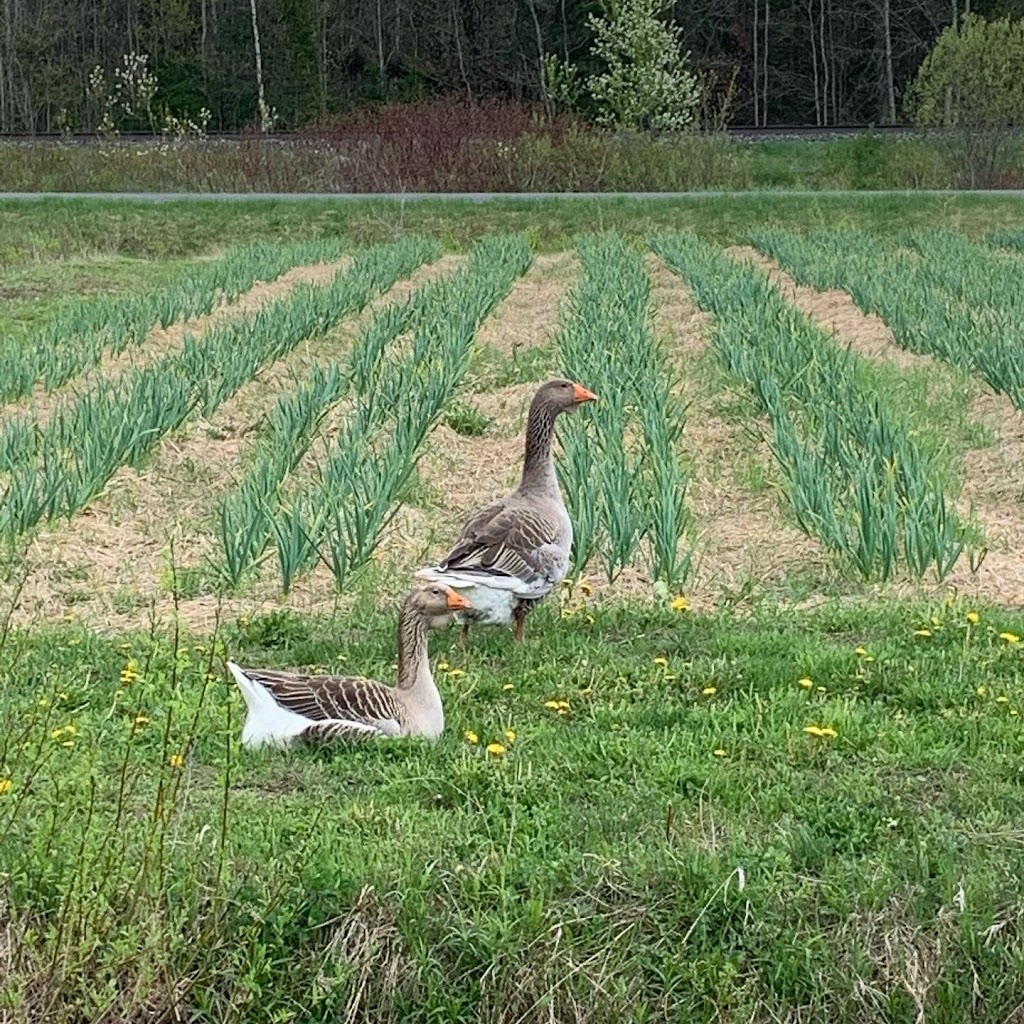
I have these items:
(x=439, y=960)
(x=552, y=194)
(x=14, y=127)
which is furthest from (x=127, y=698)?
(x=14, y=127)

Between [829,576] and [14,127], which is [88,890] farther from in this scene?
[14,127]

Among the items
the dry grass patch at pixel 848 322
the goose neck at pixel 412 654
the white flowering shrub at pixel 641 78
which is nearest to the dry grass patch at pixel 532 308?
the dry grass patch at pixel 848 322

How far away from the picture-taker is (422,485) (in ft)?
24.3

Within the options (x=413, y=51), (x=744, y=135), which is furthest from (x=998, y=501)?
(x=413, y=51)

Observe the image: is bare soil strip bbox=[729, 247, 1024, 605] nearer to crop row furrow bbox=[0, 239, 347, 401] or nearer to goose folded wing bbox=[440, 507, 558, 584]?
goose folded wing bbox=[440, 507, 558, 584]

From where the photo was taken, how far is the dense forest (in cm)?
4331

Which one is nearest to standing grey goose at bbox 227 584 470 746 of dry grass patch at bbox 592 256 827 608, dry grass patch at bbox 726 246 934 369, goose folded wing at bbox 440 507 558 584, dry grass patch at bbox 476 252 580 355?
goose folded wing at bbox 440 507 558 584

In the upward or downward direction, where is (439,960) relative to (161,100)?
downward

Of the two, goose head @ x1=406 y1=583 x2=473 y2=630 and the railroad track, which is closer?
goose head @ x1=406 y1=583 x2=473 y2=630

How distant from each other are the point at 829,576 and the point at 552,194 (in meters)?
19.3

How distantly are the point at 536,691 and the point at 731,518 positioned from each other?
247 cm

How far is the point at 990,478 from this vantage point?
754cm

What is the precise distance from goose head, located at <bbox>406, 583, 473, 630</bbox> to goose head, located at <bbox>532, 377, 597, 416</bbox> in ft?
5.28

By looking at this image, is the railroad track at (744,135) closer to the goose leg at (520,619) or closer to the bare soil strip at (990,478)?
the bare soil strip at (990,478)
